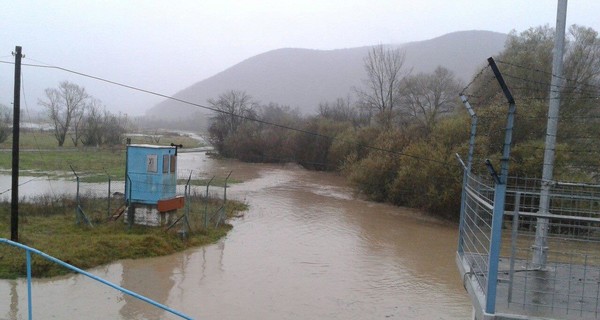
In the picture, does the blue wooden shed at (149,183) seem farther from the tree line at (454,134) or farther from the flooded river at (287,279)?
the tree line at (454,134)

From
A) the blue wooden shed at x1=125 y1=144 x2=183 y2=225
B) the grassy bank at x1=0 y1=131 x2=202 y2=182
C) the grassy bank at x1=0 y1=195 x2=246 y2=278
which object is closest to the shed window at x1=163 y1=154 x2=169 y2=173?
the blue wooden shed at x1=125 y1=144 x2=183 y2=225

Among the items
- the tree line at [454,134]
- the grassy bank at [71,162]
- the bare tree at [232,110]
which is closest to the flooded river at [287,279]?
the tree line at [454,134]

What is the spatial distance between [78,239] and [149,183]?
3.65 m

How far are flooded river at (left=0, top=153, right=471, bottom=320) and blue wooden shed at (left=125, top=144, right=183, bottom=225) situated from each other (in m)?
2.77

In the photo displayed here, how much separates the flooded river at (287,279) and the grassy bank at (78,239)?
0.50 metres

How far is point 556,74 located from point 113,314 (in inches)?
410

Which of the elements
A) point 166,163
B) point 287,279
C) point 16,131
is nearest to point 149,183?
point 166,163

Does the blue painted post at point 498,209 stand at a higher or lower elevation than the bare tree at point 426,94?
lower

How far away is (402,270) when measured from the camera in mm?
16422

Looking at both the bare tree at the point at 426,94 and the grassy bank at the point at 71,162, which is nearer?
the grassy bank at the point at 71,162

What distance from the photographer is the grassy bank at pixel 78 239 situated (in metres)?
13.7

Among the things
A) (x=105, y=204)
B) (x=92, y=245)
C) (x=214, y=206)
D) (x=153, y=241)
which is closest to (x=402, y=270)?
(x=153, y=241)

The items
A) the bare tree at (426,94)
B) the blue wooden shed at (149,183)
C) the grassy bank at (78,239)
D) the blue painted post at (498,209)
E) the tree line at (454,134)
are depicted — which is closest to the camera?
the blue painted post at (498,209)

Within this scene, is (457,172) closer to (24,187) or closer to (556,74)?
(556,74)
